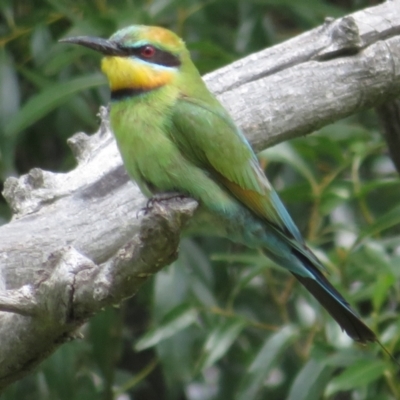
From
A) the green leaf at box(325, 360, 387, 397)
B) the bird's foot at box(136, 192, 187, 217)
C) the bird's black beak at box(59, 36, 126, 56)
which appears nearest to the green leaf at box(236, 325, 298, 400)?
the green leaf at box(325, 360, 387, 397)

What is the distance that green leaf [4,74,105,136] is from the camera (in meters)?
2.42

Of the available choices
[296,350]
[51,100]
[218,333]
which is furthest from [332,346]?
[51,100]

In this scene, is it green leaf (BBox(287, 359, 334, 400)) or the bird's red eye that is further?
green leaf (BBox(287, 359, 334, 400))

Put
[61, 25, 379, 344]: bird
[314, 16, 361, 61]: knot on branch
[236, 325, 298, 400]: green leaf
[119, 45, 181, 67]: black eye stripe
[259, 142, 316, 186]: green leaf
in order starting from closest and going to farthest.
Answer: [61, 25, 379, 344]: bird < [119, 45, 181, 67]: black eye stripe < [314, 16, 361, 61]: knot on branch < [236, 325, 298, 400]: green leaf < [259, 142, 316, 186]: green leaf

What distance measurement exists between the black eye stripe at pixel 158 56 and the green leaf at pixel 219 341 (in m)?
0.65

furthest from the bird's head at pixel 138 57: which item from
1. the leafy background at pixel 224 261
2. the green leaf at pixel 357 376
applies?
the green leaf at pixel 357 376

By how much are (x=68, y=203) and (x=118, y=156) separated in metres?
0.17

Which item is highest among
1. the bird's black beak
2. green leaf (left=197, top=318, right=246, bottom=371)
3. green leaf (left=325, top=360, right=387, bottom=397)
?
the bird's black beak

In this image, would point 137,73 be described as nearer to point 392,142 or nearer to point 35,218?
point 35,218

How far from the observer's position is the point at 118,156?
2068 millimetres

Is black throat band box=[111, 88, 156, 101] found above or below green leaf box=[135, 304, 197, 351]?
above

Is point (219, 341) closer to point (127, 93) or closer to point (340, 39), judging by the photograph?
point (127, 93)

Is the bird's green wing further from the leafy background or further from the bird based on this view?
the leafy background

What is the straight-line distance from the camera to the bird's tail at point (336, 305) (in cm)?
195
